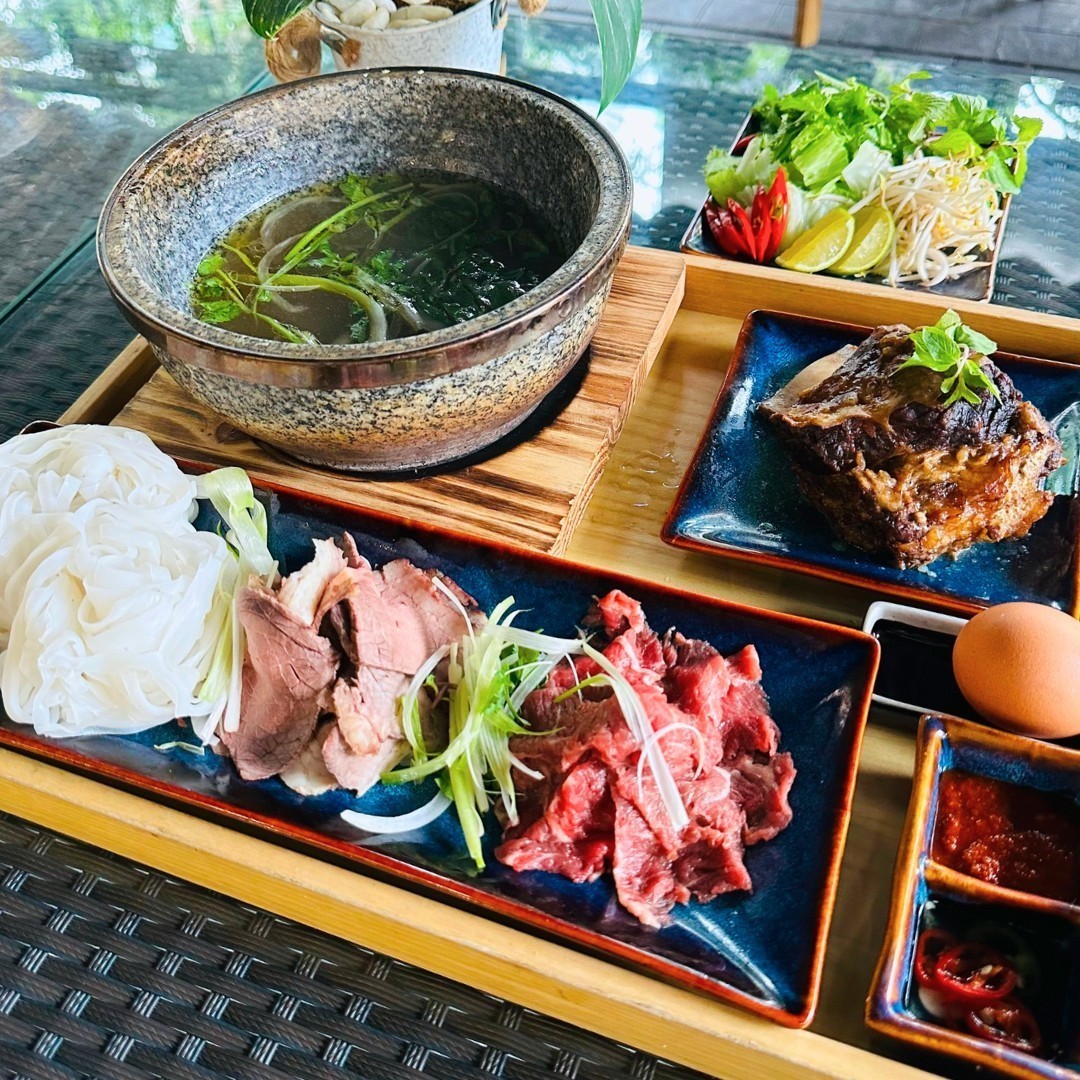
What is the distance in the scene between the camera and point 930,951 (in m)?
1.22

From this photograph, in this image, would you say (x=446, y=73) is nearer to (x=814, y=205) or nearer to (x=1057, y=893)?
(x=814, y=205)

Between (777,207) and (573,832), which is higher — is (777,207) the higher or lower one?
the higher one

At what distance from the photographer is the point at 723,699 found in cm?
140

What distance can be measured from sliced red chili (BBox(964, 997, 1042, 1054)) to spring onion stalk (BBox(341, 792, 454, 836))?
69 cm

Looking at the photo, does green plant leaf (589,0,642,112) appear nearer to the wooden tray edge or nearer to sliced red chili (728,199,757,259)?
sliced red chili (728,199,757,259)

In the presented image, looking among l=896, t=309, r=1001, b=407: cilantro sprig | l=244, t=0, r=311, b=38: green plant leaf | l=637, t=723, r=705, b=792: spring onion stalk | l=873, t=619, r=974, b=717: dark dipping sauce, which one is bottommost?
l=873, t=619, r=974, b=717: dark dipping sauce

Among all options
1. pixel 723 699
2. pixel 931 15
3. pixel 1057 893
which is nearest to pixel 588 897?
pixel 723 699

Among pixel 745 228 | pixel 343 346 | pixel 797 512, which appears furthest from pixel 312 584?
pixel 745 228

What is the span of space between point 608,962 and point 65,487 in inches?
39.7

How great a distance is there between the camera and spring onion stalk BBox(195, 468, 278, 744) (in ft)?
4.68

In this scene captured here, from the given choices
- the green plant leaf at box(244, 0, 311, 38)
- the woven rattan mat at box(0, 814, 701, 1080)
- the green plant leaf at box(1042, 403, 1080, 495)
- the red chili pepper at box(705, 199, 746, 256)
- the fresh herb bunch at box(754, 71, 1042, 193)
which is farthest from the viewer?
the fresh herb bunch at box(754, 71, 1042, 193)

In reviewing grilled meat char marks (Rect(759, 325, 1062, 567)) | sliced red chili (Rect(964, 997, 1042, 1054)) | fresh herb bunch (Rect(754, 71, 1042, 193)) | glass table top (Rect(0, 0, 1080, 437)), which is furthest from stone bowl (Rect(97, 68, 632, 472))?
sliced red chili (Rect(964, 997, 1042, 1054))

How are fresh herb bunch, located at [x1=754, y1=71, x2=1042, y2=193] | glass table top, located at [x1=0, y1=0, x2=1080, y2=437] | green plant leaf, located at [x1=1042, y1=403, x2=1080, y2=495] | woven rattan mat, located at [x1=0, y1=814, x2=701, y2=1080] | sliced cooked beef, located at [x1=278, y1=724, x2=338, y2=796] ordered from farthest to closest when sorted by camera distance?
fresh herb bunch, located at [x1=754, y1=71, x2=1042, y2=193] < glass table top, located at [x1=0, y1=0, x2=1080, y2=437] < green plant leaf, located at [x1=1042, y1=403, x2=1080, y2=495] < sliced cooked beef, located at [x1=278, y1=724, x2=338, y2=796] < woven rattan mat, located at [x1=0, y1=814, x2=701, y2=1080]

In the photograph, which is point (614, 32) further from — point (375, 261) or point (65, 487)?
point (65, 487)
